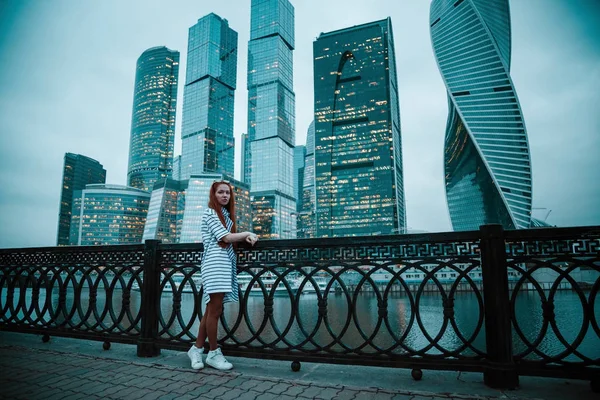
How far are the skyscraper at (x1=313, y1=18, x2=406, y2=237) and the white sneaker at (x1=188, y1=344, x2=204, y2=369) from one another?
115618mm

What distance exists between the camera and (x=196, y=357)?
3.19 m

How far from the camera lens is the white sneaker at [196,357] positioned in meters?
3.11

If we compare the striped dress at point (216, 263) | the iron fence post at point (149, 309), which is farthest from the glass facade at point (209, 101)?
the striped dress at point (216, 263)

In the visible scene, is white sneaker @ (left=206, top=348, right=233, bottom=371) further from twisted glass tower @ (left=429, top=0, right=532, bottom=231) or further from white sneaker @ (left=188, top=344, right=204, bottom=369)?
twisted glass tower @ (left=429, top=0, right=532, bottom=231)

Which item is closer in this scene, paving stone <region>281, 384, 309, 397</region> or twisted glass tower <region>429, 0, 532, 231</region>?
paving stone <region>281, 384, 309, 397</region>

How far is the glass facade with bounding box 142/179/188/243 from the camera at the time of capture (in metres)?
113

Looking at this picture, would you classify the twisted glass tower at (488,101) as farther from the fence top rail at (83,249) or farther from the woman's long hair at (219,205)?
the fence top rail at (83,249)

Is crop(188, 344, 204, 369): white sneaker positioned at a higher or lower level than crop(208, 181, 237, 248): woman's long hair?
lower

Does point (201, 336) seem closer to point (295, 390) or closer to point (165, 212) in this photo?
point (295, 390)

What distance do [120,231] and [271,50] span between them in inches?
5037

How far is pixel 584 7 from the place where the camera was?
50.9ft

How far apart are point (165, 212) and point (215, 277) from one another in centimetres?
12056

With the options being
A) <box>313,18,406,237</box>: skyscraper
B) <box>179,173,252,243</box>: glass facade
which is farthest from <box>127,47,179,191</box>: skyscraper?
<box>313,18,406,237</box>: skyscraper

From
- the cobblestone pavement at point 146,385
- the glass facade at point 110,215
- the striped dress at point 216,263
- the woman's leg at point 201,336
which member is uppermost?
the glass facade at point 110,215
